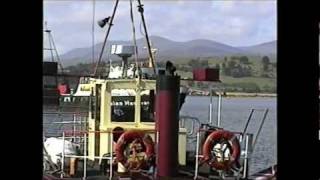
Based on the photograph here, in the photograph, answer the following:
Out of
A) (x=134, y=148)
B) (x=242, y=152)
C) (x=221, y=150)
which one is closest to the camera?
(x=134, y=148)

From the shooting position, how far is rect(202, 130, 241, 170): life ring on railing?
16.8 ft

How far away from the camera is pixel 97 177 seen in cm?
512

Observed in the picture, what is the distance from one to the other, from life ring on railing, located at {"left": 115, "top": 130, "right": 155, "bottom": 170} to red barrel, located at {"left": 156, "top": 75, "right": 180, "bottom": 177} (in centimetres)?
60

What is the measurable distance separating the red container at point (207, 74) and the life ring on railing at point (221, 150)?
716 mm

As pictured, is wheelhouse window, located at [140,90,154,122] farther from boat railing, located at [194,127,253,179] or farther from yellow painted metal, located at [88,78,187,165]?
boat railing, located at [194,127,253,179]

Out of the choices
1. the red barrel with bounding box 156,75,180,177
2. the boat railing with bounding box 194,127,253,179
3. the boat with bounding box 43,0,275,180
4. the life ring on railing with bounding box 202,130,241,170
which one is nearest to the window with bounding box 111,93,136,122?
the boat with bounding box 43,0,275,180

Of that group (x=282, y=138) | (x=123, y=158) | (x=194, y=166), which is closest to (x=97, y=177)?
(x=123, y=158)

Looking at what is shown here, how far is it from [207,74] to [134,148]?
90cm

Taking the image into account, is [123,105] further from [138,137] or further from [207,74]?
[207,74]

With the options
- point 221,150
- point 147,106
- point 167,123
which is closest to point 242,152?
point 221,150

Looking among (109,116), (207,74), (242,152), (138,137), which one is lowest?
(242,152)

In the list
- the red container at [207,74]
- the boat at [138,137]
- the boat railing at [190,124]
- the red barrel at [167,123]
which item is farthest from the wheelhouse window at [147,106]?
the red barrel at [167,123]

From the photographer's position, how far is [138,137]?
16.5ft
